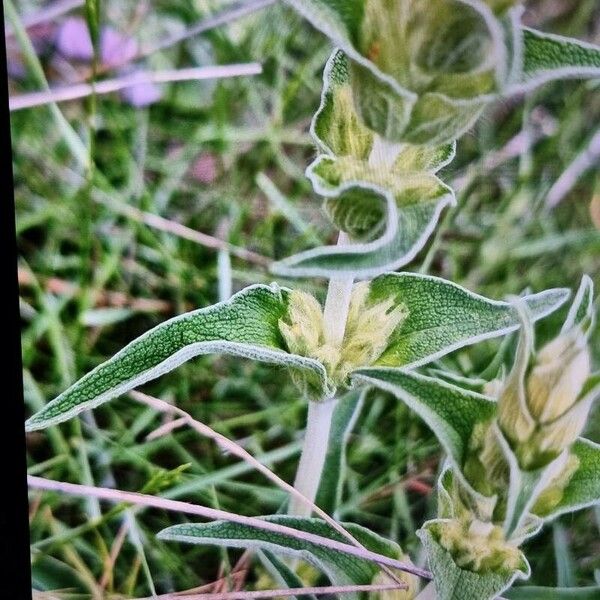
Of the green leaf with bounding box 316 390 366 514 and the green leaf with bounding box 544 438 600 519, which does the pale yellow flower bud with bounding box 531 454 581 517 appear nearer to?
the green leaf with bounding box 544 438 600 519

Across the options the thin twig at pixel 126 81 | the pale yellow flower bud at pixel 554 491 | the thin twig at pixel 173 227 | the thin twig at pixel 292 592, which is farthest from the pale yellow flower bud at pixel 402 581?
the thin twig at pixel 126 81

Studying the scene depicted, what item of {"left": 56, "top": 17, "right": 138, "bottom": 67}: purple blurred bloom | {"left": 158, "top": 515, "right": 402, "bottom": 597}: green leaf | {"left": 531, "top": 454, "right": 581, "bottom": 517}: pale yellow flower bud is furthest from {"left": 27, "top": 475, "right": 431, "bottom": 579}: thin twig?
{"left": 56, "top": 17, "right": 138, "bottom": 67}: purple blurred bloom

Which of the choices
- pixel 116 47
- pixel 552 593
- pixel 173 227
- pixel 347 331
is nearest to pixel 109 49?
pixel 116 47

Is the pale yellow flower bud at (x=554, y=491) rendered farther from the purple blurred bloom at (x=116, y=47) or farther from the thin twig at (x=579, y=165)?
the purple blurred bloom at (x=116, y=47)

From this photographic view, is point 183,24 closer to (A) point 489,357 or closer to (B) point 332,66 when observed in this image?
(B) point 332,66

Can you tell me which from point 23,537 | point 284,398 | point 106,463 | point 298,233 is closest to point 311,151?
point 298,233

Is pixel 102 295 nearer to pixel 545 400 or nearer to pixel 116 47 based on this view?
pixel 116 47

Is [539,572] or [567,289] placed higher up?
[567,289]
